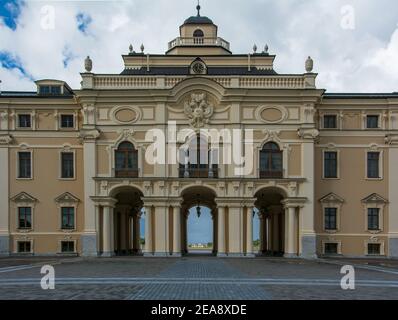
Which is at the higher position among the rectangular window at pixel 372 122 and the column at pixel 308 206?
the rectangular window at pixel 372 122

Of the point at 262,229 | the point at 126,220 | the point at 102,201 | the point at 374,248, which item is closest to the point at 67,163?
the point at 102,201

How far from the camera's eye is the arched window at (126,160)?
4266cm

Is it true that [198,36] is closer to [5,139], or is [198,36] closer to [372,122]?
[372,122]

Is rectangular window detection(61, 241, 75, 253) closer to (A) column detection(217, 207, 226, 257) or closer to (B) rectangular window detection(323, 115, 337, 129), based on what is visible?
(A) column detection(217, 207, 226, 257)

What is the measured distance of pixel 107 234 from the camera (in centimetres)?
4238

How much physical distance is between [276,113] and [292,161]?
4.09m

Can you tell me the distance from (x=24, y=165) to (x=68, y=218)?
5881 millimetres

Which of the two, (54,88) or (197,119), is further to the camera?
(54,88)

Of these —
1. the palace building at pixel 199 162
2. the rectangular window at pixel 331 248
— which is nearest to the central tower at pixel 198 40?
the palace building at pixel 199 162

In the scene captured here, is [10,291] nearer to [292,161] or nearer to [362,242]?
[292,161]

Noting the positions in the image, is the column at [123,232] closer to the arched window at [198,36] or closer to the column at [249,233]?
the column at [249,233]

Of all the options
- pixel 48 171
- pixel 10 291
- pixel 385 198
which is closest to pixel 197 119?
pixel 48 171

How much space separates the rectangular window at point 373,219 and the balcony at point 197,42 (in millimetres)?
21199

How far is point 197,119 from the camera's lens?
139 ft
